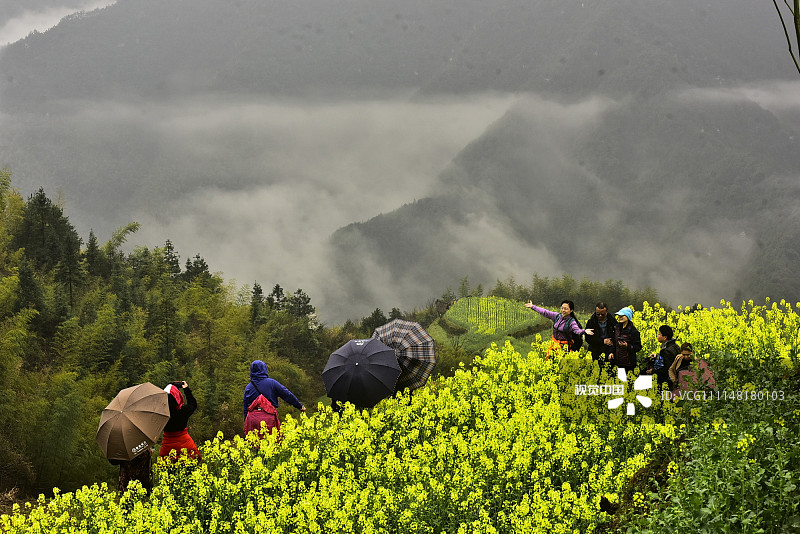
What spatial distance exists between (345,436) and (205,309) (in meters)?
10.8

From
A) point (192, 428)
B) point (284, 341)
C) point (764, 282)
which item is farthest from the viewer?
point (764, 282)

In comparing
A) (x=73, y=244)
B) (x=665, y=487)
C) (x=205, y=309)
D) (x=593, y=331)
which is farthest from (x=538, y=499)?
(x=73, y=244)

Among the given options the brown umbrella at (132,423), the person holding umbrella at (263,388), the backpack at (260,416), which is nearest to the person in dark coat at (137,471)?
the brown umbrella at (132,423)

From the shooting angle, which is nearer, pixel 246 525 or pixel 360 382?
pixel 246 525

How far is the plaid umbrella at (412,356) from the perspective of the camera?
12906mm

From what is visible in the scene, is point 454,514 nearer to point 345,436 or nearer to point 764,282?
point 345,436

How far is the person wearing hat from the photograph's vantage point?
12.2 meters

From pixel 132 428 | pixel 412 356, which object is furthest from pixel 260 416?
pixel 412 356

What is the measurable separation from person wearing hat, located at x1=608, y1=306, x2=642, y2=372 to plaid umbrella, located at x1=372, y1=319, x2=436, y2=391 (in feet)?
12.7

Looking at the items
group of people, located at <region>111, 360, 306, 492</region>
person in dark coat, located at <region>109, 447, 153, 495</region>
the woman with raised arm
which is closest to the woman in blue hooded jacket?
group of people, located at <region>111, 360, 306, 492</region>

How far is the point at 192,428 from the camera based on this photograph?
45.7ft

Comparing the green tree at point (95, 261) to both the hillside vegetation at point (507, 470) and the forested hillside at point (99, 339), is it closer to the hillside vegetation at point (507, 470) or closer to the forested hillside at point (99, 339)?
the forested hillside at point (99, 339)

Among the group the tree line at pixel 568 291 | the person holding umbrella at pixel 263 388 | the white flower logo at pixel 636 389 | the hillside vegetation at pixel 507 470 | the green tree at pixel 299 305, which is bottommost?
the tree line at pixel 568 291

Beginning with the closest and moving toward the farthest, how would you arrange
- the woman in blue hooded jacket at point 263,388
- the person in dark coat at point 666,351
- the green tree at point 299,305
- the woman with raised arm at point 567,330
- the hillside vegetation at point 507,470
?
1. the hillside vegetation at point 507,470
2. the woman in blue hooded jacket at point 263,388
3. the person in dark coat at point 666,351
4. the woman with raised arm at point 567,330
5. the green tree at point 299,305
